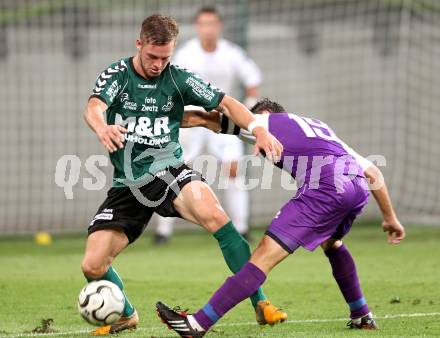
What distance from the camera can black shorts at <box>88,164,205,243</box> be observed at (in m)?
6.24

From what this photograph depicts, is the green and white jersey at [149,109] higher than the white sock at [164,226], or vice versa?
the green and white jersey at [149,109]

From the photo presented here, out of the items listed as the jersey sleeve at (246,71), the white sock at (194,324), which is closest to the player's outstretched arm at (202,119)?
the white sock at (194,324)

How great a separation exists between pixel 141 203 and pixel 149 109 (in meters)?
0.61

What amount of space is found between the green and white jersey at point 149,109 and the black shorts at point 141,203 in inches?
2.5

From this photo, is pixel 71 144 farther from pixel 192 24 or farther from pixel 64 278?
pixel 64 278

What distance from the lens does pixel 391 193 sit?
543 inches

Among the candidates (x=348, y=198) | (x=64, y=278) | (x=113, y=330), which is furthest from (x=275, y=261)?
(x=64, y=278)

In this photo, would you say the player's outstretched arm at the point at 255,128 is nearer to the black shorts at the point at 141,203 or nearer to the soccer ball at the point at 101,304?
the black shorts at the point at 141,203

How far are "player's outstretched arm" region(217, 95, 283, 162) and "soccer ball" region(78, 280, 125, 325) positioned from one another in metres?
1.18

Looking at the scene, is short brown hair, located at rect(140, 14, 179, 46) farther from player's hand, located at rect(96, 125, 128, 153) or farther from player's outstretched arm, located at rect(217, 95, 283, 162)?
player's hand, located at rect(96, 125, 128, 153)

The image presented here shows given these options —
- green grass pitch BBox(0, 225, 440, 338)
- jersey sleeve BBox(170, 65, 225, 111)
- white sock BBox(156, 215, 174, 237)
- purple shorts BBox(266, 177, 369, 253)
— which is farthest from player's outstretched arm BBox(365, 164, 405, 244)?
white sock BBox(156, 215, 174, 237)

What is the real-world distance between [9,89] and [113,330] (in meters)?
8.26

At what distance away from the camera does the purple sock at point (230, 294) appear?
554 cm

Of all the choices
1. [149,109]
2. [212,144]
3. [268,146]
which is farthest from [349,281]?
[212,144]
